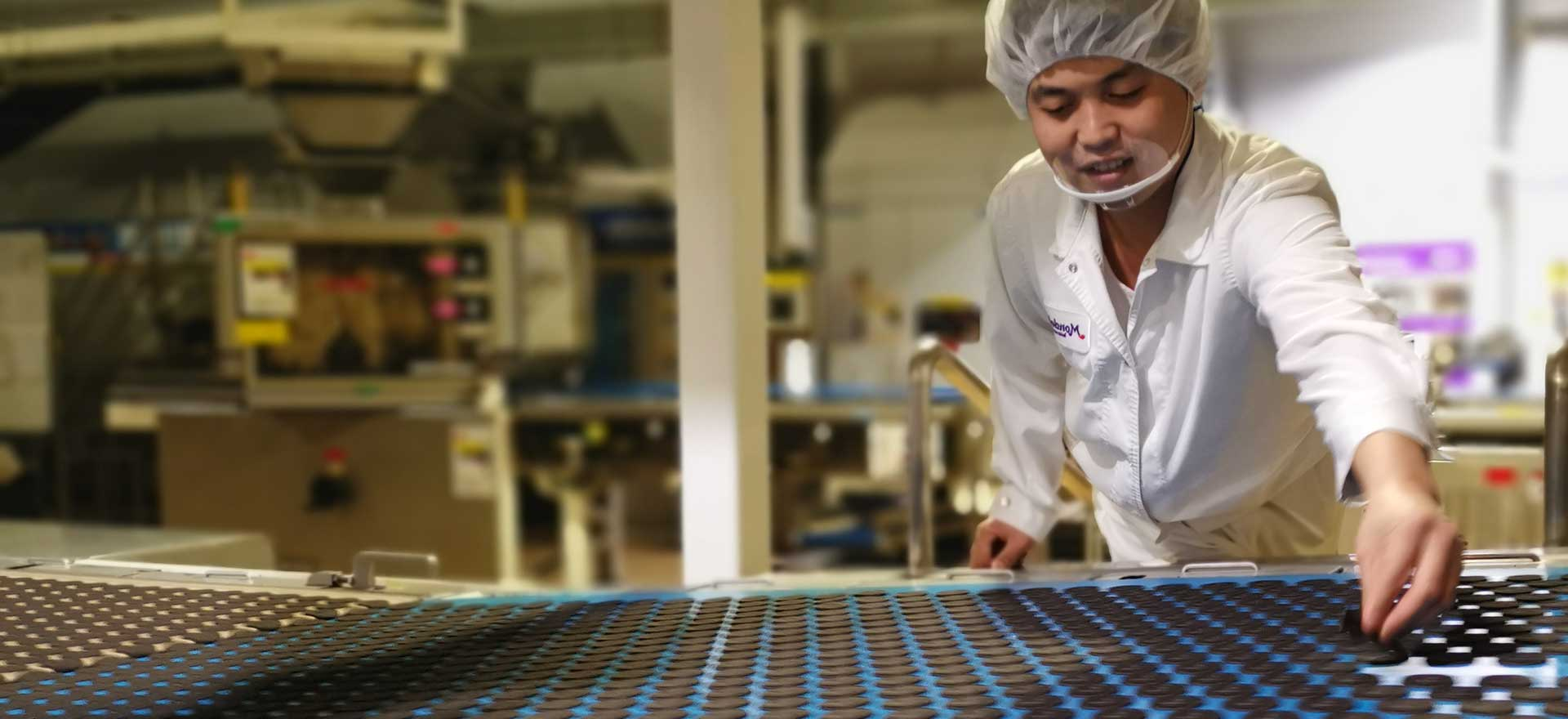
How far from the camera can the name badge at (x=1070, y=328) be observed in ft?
4.67

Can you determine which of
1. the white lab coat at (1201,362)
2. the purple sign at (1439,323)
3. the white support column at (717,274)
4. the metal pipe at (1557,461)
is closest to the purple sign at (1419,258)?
the purple sign at (1439,323)

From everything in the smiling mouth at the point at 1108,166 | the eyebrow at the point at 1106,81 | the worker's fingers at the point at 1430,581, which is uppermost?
the eyebrow at the point at 1106,81

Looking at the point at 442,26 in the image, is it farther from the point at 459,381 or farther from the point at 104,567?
the point at 104,567

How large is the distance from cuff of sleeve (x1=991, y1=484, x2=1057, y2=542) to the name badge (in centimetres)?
24

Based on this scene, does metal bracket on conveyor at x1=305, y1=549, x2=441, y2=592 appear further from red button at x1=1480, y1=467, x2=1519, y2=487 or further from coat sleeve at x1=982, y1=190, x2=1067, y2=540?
red button at x1=1480, y1=467, x2=1519, y2=487

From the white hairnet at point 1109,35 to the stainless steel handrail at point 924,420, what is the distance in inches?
27.8

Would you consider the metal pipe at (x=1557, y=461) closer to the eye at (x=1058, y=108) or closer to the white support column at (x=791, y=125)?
the eye at (x=1058, y=108)

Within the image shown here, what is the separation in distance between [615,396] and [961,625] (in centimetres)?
387

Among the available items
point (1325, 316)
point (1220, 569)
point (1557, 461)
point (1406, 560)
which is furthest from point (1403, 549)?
point (1557, 461)

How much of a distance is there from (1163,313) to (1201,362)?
7 centimetres

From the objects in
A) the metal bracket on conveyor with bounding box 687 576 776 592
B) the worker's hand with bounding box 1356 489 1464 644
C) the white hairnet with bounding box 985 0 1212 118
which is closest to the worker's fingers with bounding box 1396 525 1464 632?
the worker's hand with bounding box 1356 489 1464 644

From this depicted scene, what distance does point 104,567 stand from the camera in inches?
63.4

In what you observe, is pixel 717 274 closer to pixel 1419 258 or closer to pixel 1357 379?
pixel 1357 379

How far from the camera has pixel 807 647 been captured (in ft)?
3.54
